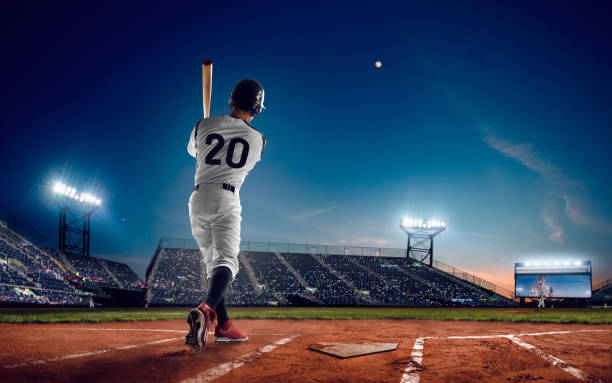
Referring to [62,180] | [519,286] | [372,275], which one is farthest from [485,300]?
[62,180]

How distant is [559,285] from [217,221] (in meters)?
37.0

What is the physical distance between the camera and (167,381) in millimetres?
1683

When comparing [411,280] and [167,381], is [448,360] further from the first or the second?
[411,280]

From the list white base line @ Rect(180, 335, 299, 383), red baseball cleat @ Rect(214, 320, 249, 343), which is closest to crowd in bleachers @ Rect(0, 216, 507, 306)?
red baseball cleat @ Rect(214, 320, 249, 343)

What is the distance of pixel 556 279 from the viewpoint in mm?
31031

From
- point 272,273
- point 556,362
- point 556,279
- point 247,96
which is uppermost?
point 247,96

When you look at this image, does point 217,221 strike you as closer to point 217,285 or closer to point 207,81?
point 217,285

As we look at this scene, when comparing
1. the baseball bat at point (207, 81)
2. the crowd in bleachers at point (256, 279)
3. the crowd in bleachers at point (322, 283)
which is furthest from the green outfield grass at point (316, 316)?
the crowd in bleachers at point (322, 283)

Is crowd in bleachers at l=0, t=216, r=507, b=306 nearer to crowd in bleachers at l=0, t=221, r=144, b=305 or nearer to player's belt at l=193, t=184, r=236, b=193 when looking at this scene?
crowd in bleachers at l=0, t=221, r=144, b=305

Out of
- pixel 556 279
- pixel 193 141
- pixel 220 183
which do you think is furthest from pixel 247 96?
pixel 556 279

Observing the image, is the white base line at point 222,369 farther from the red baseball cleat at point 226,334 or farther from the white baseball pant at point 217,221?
the white baseball pant at point 217,221

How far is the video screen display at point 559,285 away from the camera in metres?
30.2

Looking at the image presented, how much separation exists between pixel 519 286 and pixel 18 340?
36895 mm

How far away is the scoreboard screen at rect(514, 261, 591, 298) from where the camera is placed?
3033 centimetres
